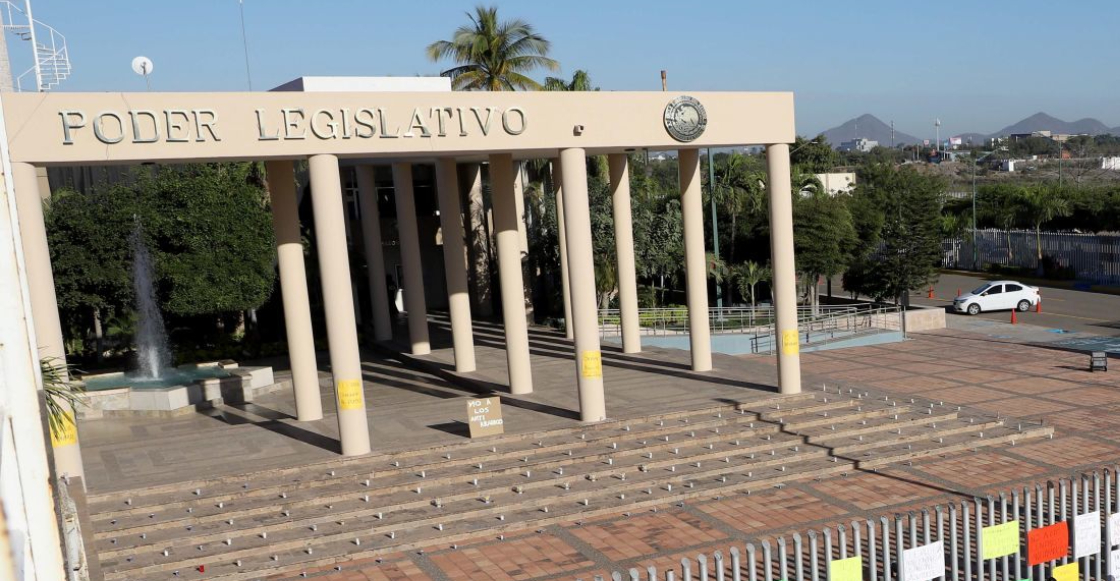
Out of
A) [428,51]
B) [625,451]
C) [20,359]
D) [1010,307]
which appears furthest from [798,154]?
[20,359]

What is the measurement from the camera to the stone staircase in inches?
507

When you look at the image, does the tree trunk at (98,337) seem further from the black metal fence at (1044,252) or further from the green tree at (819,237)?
the black metal fence at (1044,252)

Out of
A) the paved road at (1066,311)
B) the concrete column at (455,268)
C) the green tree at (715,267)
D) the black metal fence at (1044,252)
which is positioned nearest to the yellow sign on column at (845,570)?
the concrete column at (455,268)

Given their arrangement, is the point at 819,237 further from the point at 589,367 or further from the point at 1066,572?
the point at 1066,572

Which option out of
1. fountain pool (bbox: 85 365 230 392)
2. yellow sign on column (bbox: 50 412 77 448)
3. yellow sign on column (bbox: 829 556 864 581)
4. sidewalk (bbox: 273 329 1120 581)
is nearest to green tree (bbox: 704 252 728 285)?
sidewalk (bbox: 273 329 1120 581)

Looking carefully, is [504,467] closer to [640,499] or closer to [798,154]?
[640,499]

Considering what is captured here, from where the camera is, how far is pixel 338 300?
1551cm

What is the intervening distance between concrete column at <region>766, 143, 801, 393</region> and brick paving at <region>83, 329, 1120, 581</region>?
1.09m

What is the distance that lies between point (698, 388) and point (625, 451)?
4.22m

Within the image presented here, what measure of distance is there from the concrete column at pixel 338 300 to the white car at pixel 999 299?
2655 centimetres

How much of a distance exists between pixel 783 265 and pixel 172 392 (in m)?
12.8

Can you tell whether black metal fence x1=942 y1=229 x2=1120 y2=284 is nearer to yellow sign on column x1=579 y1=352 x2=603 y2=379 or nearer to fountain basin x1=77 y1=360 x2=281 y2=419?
yellow sign on column x1=579 y1=352 x2=603 y2=379

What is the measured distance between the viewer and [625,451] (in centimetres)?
1606

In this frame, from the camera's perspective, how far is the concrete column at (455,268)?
75.2 feet
